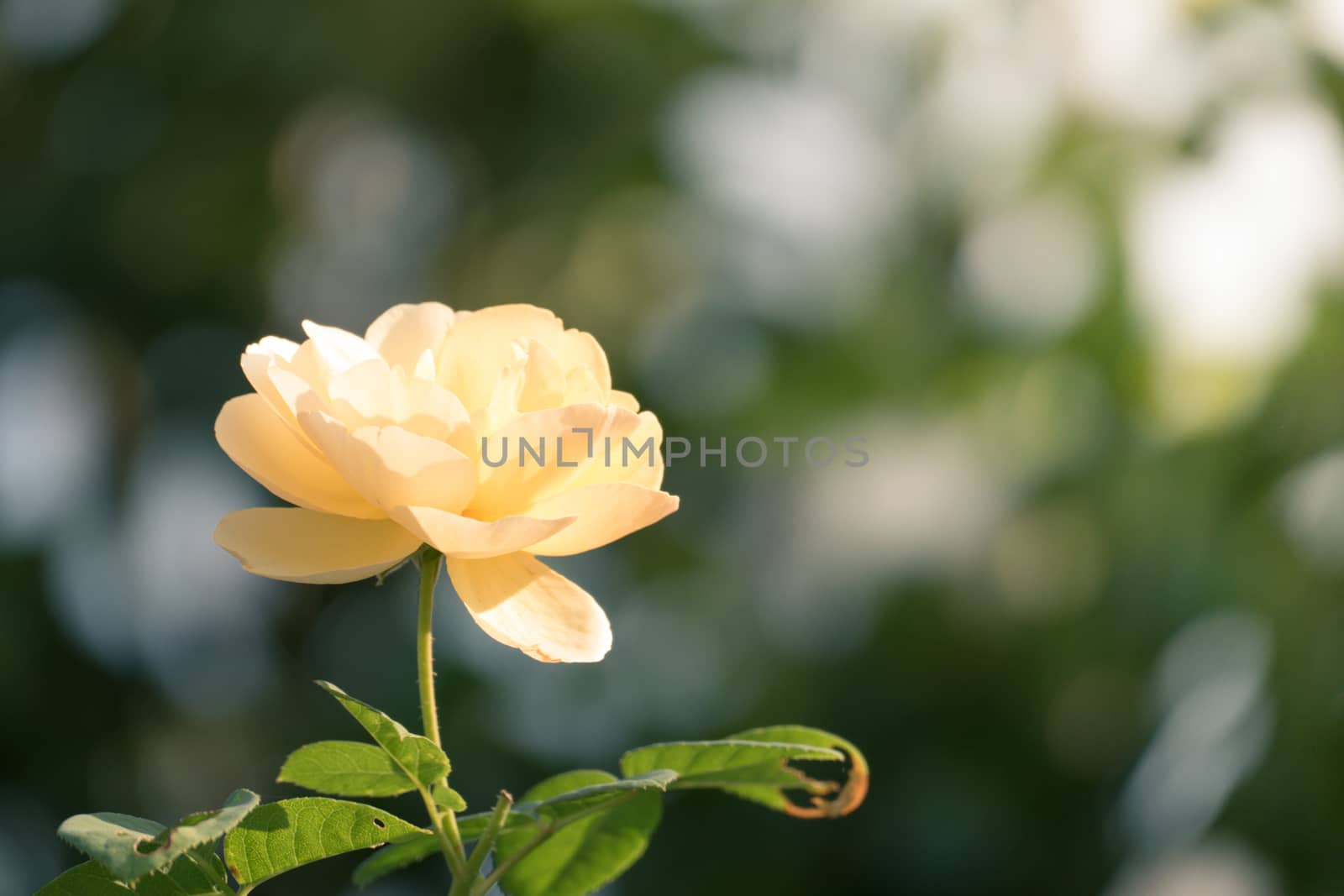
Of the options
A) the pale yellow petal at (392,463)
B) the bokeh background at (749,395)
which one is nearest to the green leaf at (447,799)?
the pale yellow petal at (392,463)

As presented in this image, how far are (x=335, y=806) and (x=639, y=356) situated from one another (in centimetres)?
406

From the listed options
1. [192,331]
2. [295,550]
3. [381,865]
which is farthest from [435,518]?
[192,331]

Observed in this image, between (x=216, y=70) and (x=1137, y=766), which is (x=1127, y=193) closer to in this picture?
(x=1137, y=766)

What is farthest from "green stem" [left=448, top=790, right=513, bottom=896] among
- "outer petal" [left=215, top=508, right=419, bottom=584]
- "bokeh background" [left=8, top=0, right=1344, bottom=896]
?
"bokeh background" [left=8, top=0, right=1344, bottom=896]

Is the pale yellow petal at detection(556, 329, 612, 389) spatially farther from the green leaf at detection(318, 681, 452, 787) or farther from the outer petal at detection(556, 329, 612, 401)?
the green leaf at detection(318, 681, 452, 787)

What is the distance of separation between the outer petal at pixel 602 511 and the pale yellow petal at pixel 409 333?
0.10 meters

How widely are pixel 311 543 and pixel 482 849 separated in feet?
0.47

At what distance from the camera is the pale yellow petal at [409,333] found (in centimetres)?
52

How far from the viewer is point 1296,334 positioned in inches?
167

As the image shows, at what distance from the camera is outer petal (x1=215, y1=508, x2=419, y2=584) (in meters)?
0.46

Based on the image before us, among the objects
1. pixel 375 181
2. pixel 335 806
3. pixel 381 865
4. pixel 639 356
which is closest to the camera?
pixel 335 806

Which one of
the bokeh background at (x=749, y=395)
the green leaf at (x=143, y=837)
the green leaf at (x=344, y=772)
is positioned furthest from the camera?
the bokeh background at (x=749, y=395)

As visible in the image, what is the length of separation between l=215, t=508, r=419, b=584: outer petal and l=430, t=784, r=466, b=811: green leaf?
0.29 ft

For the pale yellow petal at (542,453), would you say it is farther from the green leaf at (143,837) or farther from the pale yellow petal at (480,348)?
the green leaf at (143,837)
